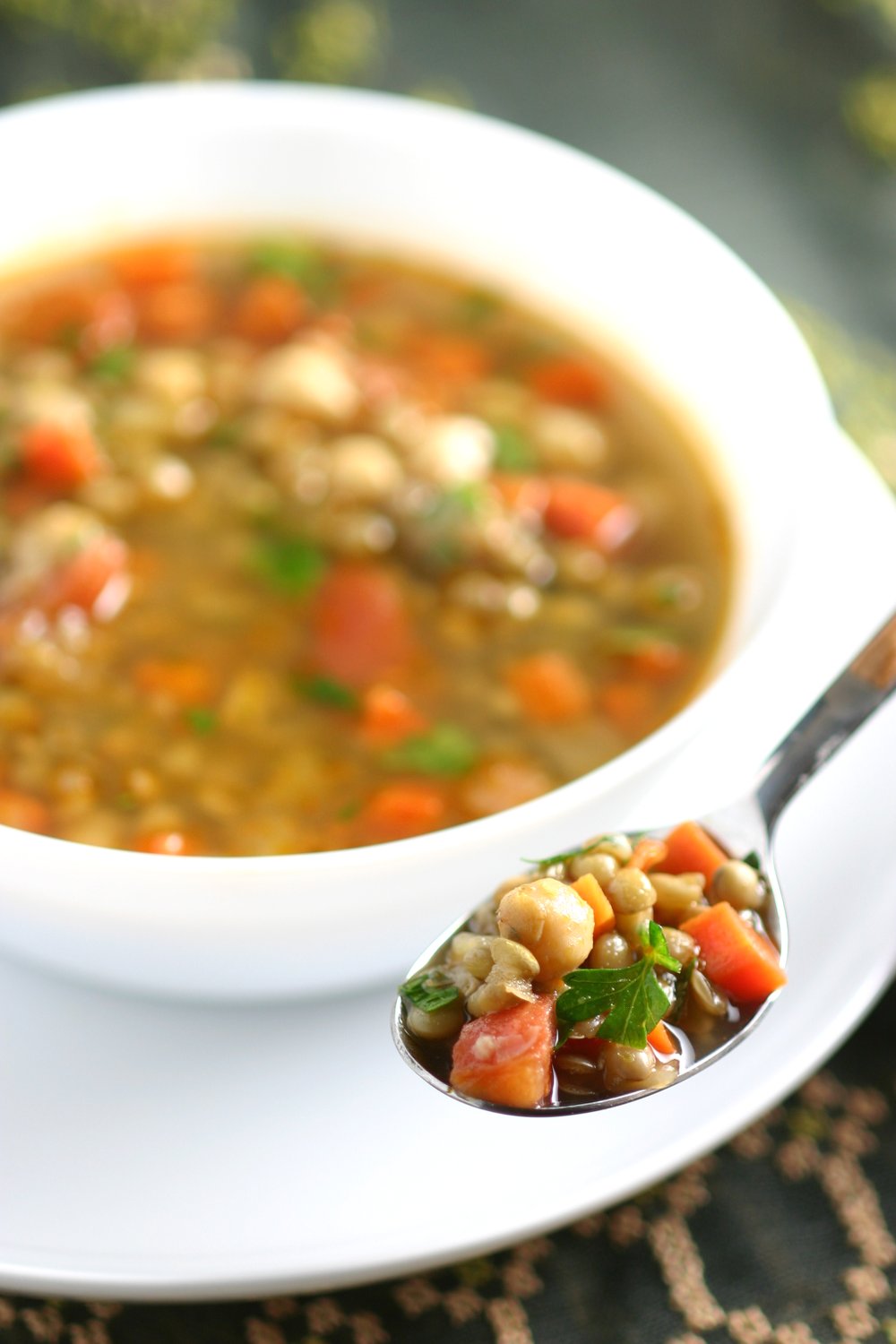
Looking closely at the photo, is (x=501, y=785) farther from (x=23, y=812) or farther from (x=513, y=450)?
(x=513, y=450)

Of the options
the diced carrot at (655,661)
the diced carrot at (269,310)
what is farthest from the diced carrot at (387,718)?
the diced carrot at (269,310)

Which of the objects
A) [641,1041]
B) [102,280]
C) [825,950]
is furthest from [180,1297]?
[102,280]

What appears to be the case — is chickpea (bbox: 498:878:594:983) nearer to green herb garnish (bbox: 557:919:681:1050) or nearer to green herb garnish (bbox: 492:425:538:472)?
green herb garnish (bbox: 557:919:681:1050)

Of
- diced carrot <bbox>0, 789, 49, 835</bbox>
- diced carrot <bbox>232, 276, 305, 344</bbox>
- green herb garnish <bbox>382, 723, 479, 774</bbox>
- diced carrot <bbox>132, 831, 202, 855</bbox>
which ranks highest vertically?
green herb garnish <bbox>382, 723, 479, 774</bbox>

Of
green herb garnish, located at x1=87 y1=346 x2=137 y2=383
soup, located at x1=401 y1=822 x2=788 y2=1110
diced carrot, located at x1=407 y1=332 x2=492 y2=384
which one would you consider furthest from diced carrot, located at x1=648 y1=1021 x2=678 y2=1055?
green herb garnish, located at x1=87 y1=346 x2=137 y2=383

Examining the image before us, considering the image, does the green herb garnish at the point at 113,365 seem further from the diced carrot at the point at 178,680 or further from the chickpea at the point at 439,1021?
the chickpea at the point at 439,1021

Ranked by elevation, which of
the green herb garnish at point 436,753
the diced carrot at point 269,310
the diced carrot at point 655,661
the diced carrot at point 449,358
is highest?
the diced carrot at point 655,661
